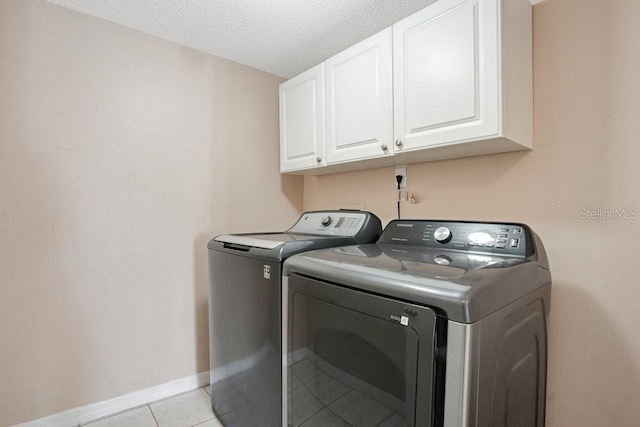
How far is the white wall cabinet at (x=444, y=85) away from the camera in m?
1.18

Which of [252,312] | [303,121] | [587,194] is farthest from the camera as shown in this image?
[303,121]

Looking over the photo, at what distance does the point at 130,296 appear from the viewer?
6.02 feet

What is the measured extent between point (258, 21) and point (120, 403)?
224cm

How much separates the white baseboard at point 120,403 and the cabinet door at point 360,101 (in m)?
1.64

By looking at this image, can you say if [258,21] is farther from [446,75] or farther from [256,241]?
[256,241]

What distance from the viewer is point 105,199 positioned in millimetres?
1754

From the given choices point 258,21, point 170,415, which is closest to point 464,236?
point 258,21

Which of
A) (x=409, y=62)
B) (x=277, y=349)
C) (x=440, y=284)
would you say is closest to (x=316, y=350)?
(x=277, y=349)

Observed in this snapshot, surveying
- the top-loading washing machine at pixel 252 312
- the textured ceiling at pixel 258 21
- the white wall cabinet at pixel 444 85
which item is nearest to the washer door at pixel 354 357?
the top-loading washing machine at pixel 252 312

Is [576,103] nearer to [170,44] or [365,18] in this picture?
[365,18]

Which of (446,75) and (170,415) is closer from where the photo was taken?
(446,75)

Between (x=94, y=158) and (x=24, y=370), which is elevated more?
Result: (x=94, y=158)

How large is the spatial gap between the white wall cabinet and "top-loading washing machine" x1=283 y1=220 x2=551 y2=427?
384 mm

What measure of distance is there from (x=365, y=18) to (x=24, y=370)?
8.06 ft
